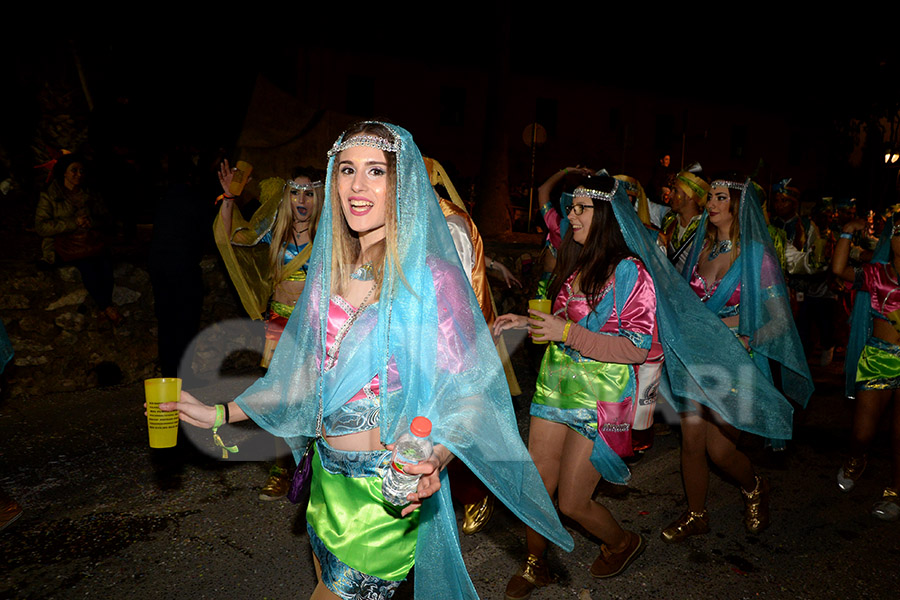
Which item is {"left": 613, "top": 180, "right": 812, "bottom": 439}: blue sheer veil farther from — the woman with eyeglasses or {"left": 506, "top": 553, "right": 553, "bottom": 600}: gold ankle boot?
{"left": 506, "top": 553, "right": 553, "bottom": 600}: gold ankle boot

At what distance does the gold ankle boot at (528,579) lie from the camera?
327 centimetres

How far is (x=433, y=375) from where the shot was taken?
74.2 inches

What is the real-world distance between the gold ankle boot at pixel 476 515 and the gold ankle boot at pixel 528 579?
65cm

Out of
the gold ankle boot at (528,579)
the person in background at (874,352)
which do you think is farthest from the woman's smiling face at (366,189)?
the person in background at (874,352)

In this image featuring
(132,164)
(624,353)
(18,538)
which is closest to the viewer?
(624,353)

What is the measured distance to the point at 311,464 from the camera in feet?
7.29

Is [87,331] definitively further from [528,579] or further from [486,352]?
[486,352]

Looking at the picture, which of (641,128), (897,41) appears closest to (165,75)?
(897,41)

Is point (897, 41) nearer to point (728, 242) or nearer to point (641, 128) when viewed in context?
point (641, 128)

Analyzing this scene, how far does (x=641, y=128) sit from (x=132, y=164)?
90.8ft

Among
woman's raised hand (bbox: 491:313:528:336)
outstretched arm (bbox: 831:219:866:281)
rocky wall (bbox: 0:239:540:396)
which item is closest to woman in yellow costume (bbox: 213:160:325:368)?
woman's raised hand (bbox: 491:313:528:336)

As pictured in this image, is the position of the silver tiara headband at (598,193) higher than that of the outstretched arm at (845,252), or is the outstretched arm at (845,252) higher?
the silver tiara headband at (598,193)

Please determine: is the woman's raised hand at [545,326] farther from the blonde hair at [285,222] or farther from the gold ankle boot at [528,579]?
the blonde hair at [285,222]

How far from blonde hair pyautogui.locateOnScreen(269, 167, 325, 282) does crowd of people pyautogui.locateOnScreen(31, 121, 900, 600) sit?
2 cm
